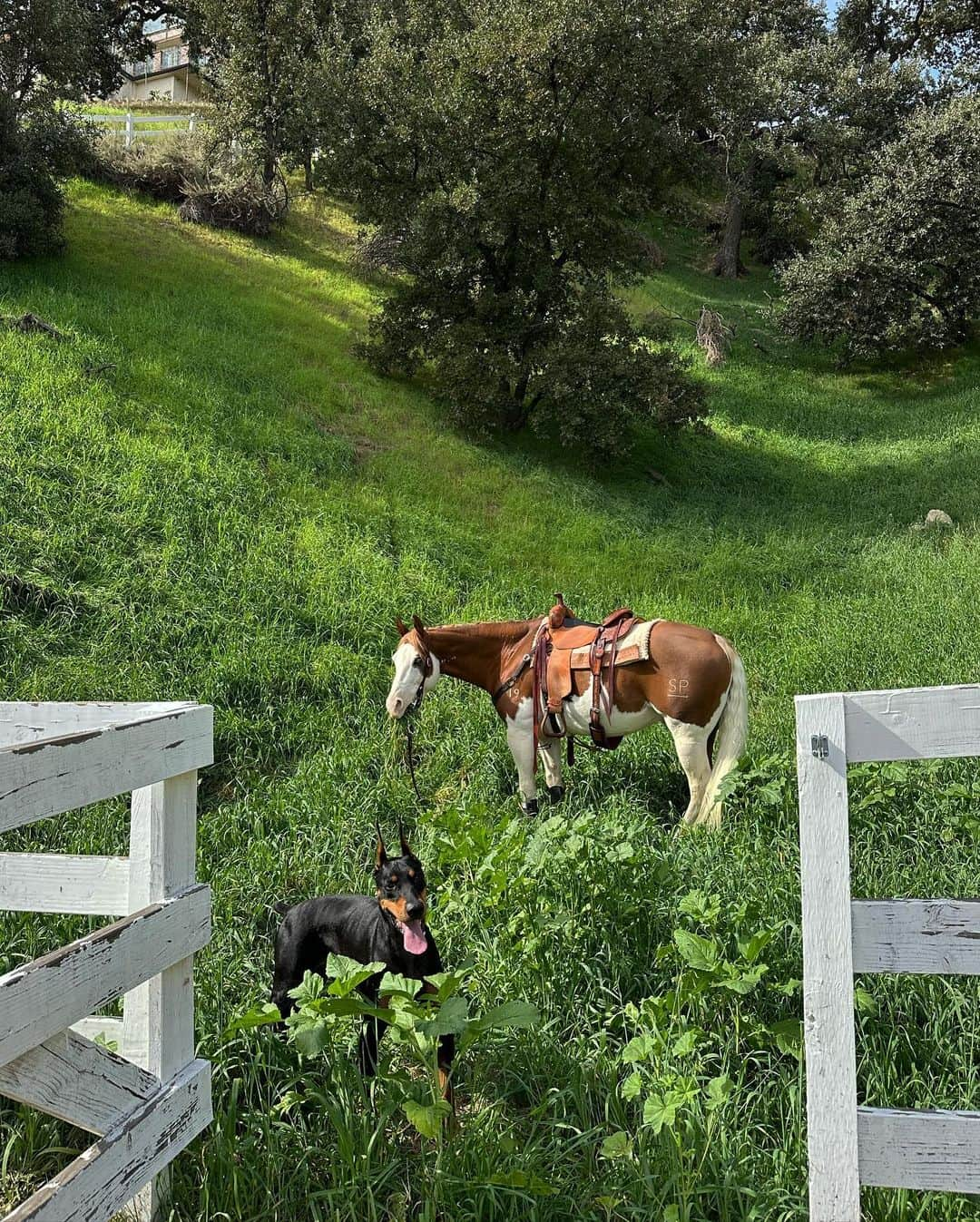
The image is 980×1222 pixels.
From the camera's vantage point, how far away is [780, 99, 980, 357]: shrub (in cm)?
2339

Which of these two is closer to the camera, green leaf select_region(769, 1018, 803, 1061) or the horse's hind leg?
green leaf select_region(769, 1018, 803, 1061)

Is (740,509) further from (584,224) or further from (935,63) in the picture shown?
(935,63)

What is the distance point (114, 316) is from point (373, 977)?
14.1 m

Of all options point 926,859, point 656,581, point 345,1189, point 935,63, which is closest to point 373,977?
point 345,1189

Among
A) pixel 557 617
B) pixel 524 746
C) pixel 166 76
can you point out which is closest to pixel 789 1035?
pixel 524 746

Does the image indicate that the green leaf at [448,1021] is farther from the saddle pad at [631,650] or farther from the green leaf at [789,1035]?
the saddle pad at [631,650]

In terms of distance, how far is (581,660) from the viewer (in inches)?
230

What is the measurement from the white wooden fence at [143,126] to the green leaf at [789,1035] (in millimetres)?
27193

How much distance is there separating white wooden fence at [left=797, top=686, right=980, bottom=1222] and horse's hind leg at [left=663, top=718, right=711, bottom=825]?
11.9 ft

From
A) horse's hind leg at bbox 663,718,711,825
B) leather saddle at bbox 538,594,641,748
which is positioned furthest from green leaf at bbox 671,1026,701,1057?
leather saddle at bbox 538,594,641,748

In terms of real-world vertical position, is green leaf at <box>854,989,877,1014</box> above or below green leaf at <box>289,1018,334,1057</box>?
below

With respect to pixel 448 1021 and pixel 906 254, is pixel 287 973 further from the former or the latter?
pixel 906 254

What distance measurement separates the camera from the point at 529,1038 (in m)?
3.21

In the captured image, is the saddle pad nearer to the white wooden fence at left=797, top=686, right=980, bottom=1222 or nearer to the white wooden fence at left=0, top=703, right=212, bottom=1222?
the white wooden fence at left=0, top=703, right=212, bottom=1222
